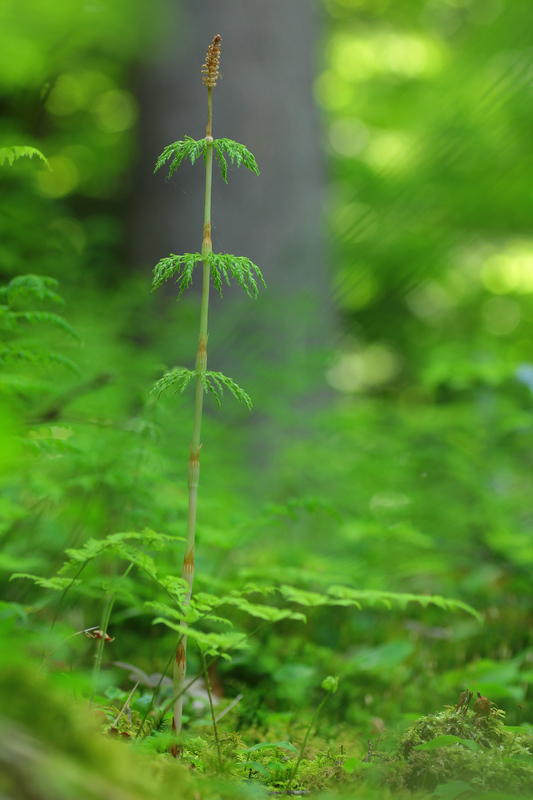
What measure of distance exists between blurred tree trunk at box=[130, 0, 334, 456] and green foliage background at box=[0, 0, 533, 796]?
11.1 inches

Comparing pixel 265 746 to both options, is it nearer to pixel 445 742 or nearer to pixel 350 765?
pixel 350 765

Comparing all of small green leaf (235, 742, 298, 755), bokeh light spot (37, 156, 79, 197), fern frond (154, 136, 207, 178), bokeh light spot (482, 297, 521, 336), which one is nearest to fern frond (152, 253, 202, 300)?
fern frond (154, 136, 207, 178)

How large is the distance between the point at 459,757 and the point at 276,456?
2.47 m

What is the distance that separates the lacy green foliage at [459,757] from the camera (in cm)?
92

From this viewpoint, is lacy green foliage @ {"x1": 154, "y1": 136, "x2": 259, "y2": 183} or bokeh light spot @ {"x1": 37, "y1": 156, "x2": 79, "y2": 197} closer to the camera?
lacy green foliage @ {"x1": 154, "y1": 136, "x2": 259, "y2": 183}

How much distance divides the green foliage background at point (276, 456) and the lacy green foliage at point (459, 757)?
0.25 meters

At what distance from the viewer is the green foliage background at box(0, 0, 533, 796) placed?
149 cm

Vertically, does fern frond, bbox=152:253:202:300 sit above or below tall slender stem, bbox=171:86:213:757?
above

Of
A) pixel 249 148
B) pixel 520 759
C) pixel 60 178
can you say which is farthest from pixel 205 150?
pixel 60 178

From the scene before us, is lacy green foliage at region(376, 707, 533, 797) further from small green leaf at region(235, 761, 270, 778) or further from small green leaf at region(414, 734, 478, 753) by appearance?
small green leaf at region(235, 761, 270, 778)

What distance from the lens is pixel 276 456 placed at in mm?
3408

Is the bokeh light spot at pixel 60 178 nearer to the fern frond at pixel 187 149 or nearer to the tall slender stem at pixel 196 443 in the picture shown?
the fern frond at pixel 187 149

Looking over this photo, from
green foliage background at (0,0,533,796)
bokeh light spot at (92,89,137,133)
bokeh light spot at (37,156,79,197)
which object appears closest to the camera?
green foliage background at (0,0,533,796)

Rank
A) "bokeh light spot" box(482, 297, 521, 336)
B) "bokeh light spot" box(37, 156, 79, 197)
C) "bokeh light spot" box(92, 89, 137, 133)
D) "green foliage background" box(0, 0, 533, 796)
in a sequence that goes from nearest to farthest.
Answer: "green foliage background" box(0, 0, 533, 796) < "bokeh light spot" box(37, 156, 79, 197) < "bokeh light spot" box(92, 89, 137, 133) < "bokeh light spot" box(482, 297, 521, 336)
